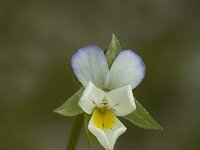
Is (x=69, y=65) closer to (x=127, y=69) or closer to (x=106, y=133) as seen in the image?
(x=127, y=69)

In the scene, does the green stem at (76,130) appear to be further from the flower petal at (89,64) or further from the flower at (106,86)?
the flower petal at (89,64)

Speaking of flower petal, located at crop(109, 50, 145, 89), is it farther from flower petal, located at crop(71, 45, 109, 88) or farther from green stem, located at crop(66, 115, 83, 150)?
green stem, located at crop(66, 115, 83, 150)

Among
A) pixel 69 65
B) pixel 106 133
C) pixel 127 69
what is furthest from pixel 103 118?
pixel 69 65

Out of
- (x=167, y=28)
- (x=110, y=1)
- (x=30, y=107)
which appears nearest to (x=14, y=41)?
(x=30, y=107)

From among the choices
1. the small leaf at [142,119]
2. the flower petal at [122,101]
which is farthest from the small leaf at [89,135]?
the small leaf at [142,119]

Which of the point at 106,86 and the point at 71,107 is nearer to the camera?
the point at 71,107
